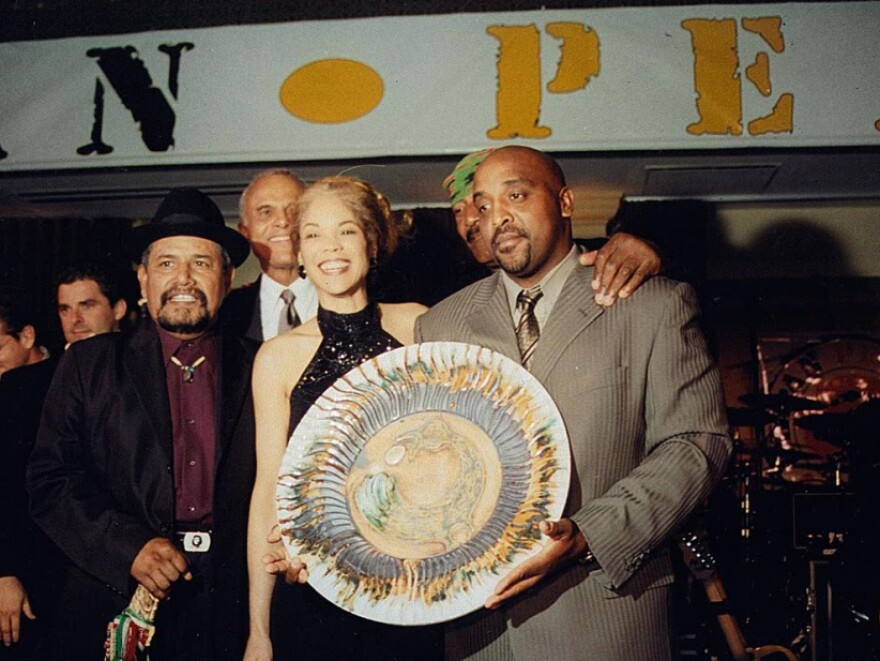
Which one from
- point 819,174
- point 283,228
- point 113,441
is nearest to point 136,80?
point 283,228

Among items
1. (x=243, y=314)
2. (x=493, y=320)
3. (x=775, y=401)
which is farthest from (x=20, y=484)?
(x=775, y=401)

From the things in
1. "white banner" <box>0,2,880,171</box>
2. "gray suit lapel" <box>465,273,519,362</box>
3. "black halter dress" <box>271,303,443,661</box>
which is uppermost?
"white banner" <box>0,2,880,171</box>

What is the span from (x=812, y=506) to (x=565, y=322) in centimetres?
198

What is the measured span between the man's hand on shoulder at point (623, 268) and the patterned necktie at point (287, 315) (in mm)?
767

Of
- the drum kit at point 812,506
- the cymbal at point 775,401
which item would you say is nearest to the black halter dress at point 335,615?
the drum kit at point 812,506

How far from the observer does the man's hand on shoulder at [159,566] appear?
6.33 feet

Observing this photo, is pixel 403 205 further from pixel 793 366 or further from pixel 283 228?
pixel 793 366

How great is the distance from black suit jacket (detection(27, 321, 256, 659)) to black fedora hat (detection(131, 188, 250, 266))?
210mm

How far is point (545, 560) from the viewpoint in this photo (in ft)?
5.17

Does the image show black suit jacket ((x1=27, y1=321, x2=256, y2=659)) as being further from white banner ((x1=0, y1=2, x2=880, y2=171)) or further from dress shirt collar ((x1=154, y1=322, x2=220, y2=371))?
white banner ((x1=0, y1=2, x2=880, y2=171))

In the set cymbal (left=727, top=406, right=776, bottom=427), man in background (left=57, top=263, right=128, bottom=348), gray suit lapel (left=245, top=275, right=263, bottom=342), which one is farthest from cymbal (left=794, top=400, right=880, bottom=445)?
man in background (left=57, top=263, right=128, bottom=348)

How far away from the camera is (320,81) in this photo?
9.15 feet

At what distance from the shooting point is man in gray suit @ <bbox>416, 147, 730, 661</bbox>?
159 centimetres

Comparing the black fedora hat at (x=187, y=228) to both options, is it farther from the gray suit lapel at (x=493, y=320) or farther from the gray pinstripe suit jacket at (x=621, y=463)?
the gray pinstripe suit jacket at (x=621, y=463)
